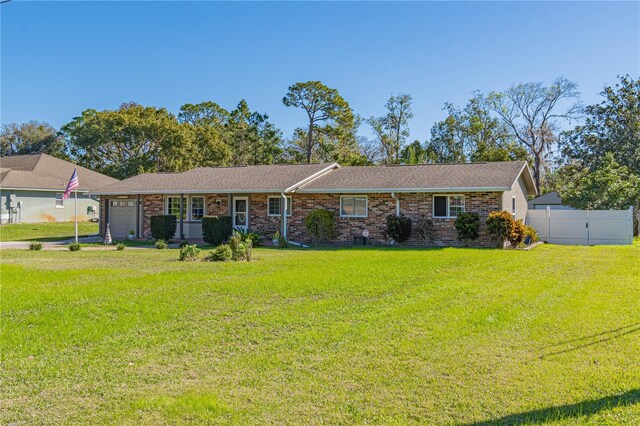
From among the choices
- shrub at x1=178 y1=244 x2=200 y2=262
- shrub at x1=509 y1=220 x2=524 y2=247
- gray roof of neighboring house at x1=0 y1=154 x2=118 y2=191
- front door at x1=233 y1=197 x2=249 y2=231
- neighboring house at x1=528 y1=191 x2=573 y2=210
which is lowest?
shrub at x1=178 y1=244 x2=200 y2=262

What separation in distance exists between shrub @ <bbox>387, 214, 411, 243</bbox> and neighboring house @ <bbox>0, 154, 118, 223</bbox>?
18.9 metres

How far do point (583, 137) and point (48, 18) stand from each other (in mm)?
35705

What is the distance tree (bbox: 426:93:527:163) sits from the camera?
1724 inches

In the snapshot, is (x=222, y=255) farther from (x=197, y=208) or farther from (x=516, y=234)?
(x=516, y=234)

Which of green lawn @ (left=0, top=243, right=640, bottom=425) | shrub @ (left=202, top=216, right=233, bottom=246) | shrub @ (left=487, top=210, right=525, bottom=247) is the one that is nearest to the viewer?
green lawn @ (left=0, top=243, right=640, bottom=425)

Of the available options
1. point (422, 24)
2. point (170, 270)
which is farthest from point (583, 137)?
point (170, 270)

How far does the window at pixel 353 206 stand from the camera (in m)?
20.4

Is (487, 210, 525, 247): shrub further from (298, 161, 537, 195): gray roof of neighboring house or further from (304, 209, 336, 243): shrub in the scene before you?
(304, 209, 336, 243): shrub

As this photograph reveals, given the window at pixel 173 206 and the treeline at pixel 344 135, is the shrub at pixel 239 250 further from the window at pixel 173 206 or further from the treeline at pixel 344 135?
the treeline at pixel 344 135

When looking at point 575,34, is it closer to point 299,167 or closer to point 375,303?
point 375,303

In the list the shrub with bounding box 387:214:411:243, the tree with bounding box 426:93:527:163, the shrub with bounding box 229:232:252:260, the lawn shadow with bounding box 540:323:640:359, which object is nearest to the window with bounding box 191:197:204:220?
the shrub with bounding box 387:214:411:243

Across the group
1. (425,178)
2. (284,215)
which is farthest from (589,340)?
(284,215)

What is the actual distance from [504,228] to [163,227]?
13809 millimetres

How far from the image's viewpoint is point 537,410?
3834 mm
